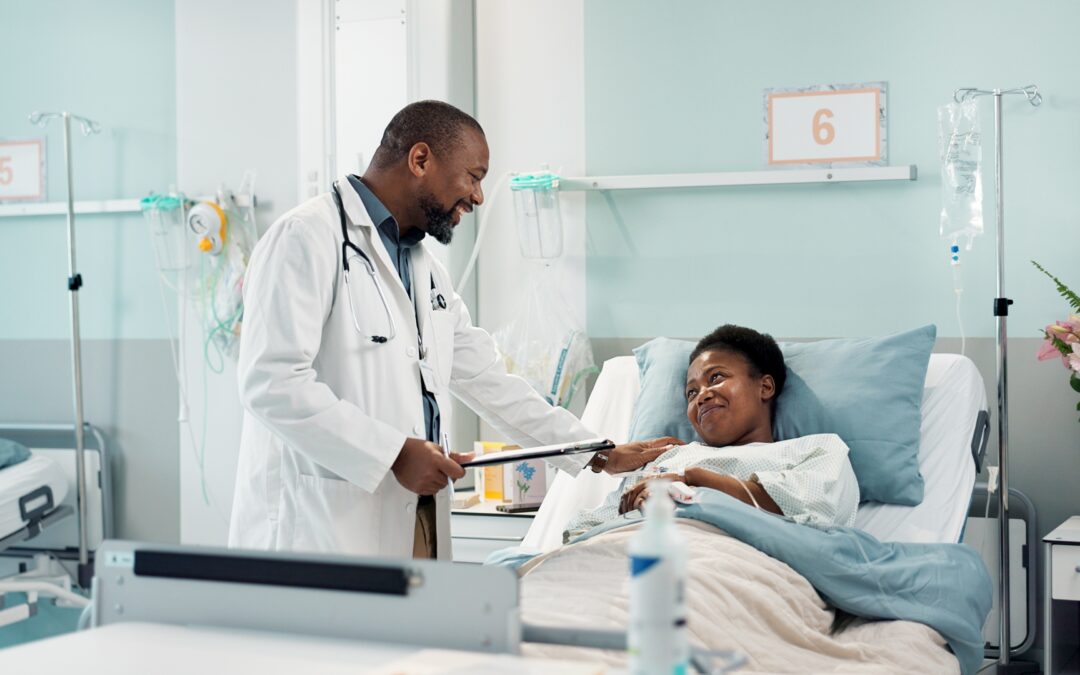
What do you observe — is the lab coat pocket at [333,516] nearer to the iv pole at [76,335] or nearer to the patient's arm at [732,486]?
the patient's arm at [732,486]

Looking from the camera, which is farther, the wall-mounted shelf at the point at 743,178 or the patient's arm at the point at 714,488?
the wall-mounted shelf at the point at 743,178

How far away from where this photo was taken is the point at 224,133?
377cm

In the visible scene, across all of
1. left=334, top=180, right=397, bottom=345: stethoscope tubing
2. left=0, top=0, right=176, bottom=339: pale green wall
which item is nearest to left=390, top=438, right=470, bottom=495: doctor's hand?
left=334, top=180, right=397, bottom=345: stethoscope tubing

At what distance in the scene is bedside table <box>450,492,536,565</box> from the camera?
2.99 meters

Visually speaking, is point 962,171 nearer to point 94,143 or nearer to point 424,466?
point 424,466

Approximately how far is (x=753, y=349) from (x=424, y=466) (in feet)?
3.28

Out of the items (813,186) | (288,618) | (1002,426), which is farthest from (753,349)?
(288,618)

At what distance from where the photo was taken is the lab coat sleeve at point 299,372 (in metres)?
1.98

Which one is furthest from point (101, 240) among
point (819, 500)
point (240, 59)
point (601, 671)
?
point (601, 671)

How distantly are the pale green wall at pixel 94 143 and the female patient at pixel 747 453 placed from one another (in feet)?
7.28

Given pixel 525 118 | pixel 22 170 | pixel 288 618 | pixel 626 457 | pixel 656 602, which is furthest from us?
pixel 22 170

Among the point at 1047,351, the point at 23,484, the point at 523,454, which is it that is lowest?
the point at 23,484

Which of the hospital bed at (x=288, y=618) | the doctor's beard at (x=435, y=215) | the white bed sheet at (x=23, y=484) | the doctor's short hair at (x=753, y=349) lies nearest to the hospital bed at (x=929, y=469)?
the doctor's short hair at (x=753, y=349)

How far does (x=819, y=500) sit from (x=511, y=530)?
98 cm
